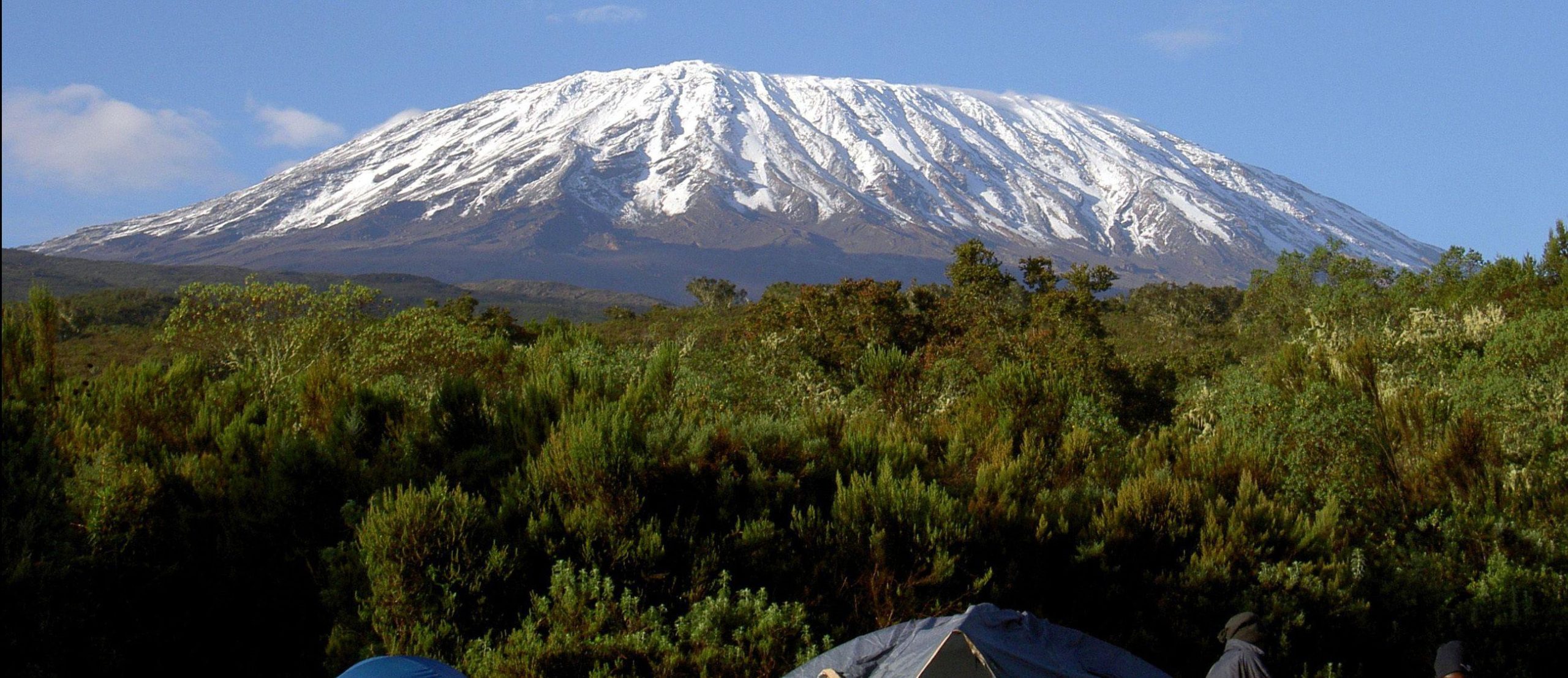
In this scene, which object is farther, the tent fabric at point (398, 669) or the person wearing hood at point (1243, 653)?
the person wearing hood at point (1243, 653)

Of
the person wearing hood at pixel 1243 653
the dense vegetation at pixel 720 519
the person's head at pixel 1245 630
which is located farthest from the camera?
the dense vegetation at pixel 720 519

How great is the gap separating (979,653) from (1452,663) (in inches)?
103

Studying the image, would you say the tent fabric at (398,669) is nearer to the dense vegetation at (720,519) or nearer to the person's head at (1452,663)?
the dense vegetation at (720,519)

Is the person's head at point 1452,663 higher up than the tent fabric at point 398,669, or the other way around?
the tent fabric at point 398,669

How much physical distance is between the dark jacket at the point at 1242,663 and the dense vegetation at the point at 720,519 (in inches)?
75.6

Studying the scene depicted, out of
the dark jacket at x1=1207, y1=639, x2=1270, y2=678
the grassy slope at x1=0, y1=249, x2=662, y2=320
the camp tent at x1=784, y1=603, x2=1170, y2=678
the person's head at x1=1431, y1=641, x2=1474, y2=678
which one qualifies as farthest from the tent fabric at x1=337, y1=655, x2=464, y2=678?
the grassy slope at x1=0, y1=249, x2=662, y2=320

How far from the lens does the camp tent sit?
19.9 ft

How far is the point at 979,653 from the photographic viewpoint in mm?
5988

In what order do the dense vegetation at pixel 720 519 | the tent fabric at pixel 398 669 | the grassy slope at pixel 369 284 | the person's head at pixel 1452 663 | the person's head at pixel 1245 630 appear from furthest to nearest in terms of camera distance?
the grassy slope at pixel 369 284 < the dense vegetation at pixel 720 519 < the person's head at pixel 1245 630 < the person's head at pixel 1452 663 < the tent fabric at pixel 398 669

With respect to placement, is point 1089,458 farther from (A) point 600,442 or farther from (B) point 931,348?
(B) point 931,348

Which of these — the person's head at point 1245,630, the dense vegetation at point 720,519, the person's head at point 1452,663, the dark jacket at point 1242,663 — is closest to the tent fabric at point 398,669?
the dense vegetation at point 720,519

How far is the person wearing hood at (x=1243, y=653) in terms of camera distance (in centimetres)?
593

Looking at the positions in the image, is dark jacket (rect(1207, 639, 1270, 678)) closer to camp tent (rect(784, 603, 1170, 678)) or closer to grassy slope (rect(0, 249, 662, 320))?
camp tent (rect(784, 603, 1170, 678))

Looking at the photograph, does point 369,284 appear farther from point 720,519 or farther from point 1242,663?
point 1242,663
